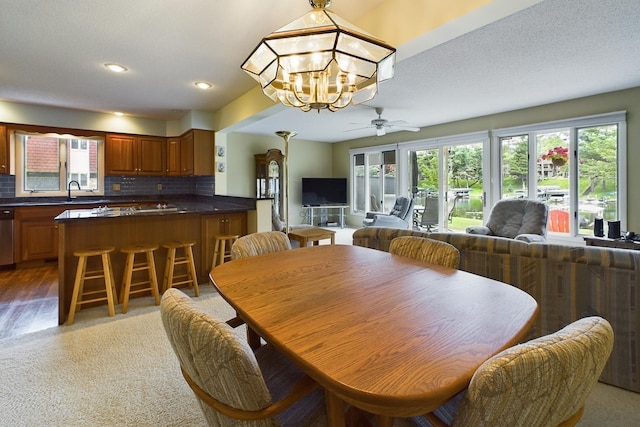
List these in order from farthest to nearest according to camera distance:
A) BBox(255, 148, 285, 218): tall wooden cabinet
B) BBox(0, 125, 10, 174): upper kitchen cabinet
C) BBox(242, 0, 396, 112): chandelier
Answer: BBox(255, 148, 285, 218): tall wooden cabinet
BBox(0, 125, 10, 174): upper kitchen cabinet
BBox(242, 0, 396, 112): chandelier

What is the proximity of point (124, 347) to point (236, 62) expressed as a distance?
276 centimetres

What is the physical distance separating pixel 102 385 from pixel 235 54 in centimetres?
285

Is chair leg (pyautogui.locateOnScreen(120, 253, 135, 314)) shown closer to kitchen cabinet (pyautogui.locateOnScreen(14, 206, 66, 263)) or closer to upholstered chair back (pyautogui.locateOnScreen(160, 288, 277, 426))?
upholstered chair back (pyautogui.locateOnScreen(160, 288, 277, 426))

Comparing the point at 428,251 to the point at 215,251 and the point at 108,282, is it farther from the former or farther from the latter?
the point at 108,282

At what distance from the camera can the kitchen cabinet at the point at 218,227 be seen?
12.0 ft

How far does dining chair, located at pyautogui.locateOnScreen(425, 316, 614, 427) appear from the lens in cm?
62

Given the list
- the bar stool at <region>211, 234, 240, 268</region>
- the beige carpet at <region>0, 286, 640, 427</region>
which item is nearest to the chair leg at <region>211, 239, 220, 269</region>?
the bar stool at <region>211, 234, 240, 268</region>

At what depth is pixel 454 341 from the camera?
86 cm

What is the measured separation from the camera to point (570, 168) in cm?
468

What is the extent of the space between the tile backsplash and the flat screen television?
2.80m

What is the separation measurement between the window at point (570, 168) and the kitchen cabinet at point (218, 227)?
14.7ft

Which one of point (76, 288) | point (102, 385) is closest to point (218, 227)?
point (76, 288)

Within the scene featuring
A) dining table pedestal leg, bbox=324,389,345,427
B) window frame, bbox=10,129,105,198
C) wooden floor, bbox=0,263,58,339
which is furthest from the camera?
window frame, bbox=10,129,105,198

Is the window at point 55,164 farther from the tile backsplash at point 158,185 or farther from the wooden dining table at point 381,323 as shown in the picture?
the wooden dining table at point 381,323
